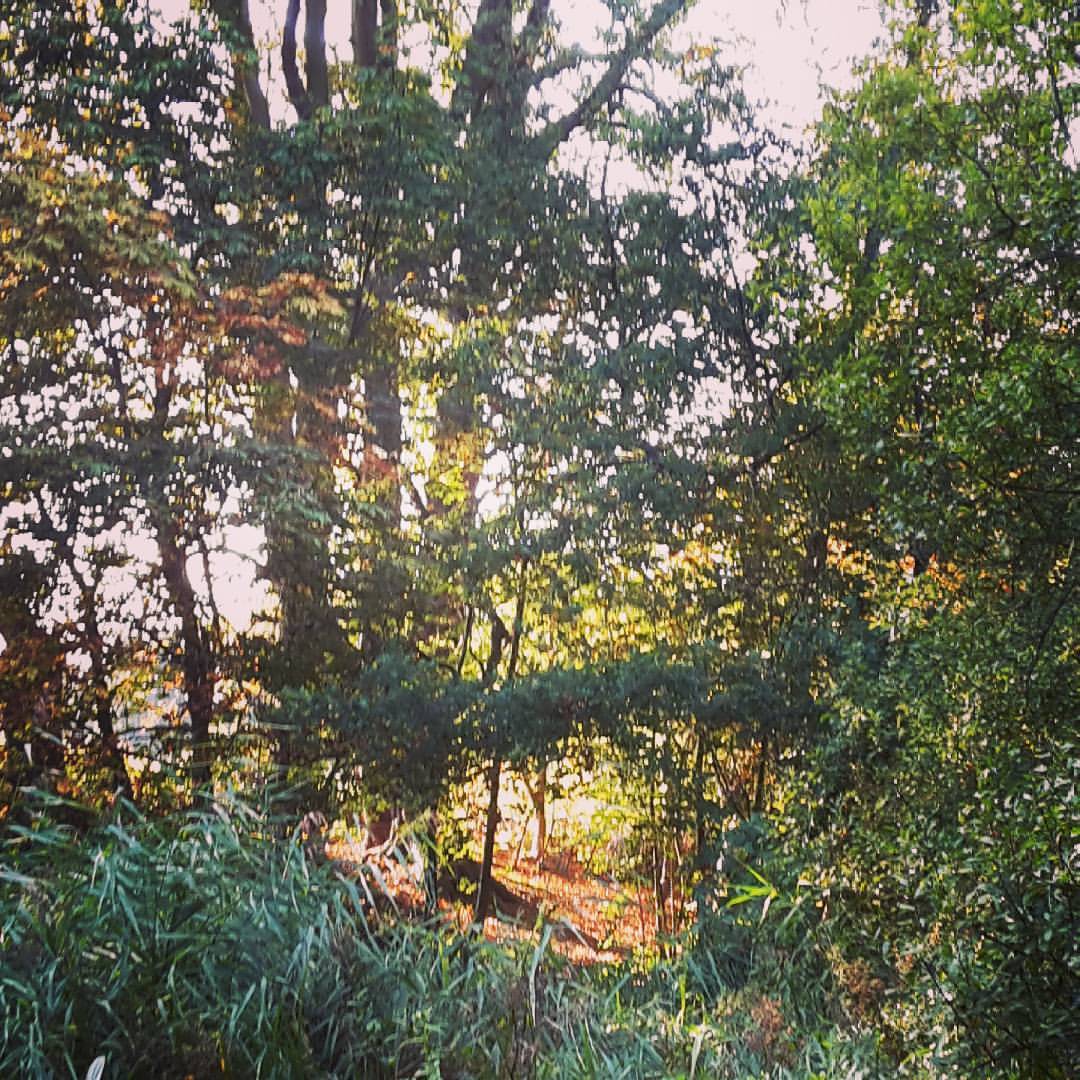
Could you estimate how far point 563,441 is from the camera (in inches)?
283

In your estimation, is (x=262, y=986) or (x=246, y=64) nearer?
(x=262, y=986)

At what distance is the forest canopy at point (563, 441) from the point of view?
12.9 ft

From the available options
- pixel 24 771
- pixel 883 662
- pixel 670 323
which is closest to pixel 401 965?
pixel 883 662

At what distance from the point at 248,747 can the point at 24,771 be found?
1212mm

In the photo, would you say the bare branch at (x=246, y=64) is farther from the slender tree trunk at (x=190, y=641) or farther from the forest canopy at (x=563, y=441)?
the slender tree trunk at (x=190, y=641)

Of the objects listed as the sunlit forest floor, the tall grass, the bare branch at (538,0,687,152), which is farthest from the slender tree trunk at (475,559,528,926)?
the tall grass

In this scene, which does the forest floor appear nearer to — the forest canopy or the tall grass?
the forest canopy

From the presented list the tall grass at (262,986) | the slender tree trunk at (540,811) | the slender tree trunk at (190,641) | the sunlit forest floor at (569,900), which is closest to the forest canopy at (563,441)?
the slender tree trunk at (190,641)

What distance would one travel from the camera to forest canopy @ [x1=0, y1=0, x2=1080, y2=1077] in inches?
154

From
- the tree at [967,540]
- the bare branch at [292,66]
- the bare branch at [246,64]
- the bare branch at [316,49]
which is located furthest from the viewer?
the bare branch at [316,49]

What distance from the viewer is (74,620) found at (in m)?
6.59

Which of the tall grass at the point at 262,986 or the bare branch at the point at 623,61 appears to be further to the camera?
the bare branch at the point at 623,61

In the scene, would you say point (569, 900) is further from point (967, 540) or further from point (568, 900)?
point (967, 540)

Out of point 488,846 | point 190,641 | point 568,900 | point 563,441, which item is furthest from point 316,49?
point 568,900
